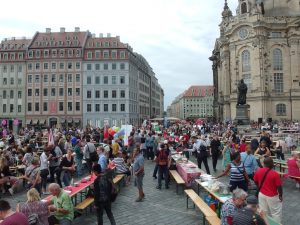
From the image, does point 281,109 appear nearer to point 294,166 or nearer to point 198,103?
point 294,166

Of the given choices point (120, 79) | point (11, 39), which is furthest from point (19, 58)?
point (120, 79)

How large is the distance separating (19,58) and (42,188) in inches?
2476

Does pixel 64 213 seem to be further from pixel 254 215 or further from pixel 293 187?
pixel 293 187

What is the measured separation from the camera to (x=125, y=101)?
235 ft

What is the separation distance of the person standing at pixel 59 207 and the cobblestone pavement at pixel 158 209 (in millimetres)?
2483

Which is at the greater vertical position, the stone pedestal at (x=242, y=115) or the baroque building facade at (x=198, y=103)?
the baroque building facade at (x=198, y=103)

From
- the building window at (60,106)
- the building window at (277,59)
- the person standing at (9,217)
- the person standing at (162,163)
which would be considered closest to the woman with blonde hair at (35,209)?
the person standing at (9,217)

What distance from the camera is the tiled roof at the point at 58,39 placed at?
70188 mm

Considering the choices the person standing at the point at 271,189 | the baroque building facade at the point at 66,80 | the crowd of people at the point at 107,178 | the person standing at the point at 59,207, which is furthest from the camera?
the baroque building facade at the point at 66,80

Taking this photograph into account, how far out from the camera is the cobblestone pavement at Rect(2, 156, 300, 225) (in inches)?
384

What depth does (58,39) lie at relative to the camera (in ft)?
234

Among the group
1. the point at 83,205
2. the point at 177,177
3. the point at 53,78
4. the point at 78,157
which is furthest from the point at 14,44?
the point at 83,205

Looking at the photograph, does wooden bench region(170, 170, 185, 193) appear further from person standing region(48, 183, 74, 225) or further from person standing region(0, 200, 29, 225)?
person standing region(0, 200, 29, 225)

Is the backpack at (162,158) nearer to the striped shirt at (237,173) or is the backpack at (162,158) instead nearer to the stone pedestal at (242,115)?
the striped shirt at (237,173)
